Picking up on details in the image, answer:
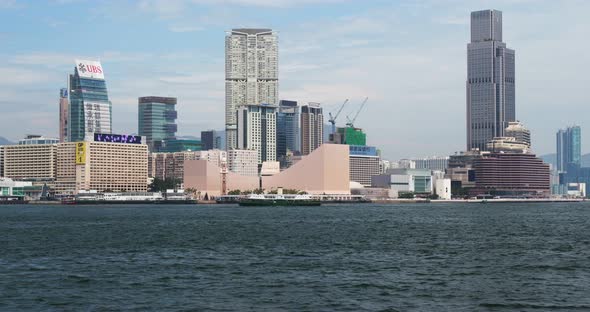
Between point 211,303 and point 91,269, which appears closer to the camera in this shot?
point 211,303

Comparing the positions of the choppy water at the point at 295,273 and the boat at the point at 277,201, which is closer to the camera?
the choppy water at the point at 295,273

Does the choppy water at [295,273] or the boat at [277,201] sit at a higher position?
the boat at [277,201]

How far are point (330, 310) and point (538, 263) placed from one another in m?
16.1

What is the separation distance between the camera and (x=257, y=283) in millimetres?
34344

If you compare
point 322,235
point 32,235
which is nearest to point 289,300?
point 322,235

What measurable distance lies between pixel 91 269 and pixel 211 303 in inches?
436

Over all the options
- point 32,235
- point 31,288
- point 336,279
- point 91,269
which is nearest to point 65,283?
point 31,288

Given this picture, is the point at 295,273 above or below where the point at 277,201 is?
below

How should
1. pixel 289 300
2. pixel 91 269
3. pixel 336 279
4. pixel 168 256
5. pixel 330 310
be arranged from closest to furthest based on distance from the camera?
pixel 330 310
pixel 289 300
pixel 336 279
pixel 91 269
pixel 168 256

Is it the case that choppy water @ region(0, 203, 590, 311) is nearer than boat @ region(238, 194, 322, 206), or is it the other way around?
choppy water @ region(0, 203, 590, 311)

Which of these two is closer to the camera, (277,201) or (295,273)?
(295,273)

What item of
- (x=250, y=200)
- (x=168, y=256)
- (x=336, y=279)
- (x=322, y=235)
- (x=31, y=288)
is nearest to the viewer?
(x=31, y=288)

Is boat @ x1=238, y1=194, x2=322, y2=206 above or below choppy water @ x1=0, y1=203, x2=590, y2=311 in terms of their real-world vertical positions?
above

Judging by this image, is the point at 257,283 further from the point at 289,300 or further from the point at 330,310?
the point at 330,310
